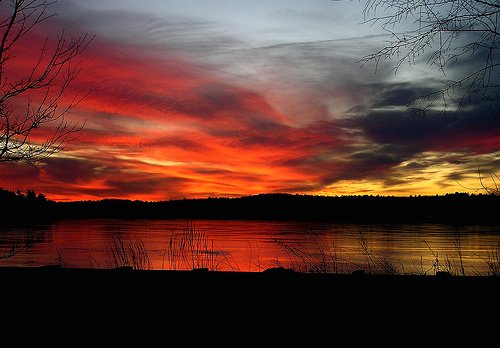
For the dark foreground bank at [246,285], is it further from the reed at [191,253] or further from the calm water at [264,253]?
the calm water at [264,253]

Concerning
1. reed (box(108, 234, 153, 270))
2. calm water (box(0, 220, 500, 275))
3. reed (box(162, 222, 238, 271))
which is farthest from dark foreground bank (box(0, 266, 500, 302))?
reed (box(108, 234, 153, 270))

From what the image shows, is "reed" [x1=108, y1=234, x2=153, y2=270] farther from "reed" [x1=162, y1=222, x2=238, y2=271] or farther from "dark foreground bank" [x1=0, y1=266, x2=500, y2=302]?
"dark foreground bank" [x1=0, y1=266, x2=500, y2=302]

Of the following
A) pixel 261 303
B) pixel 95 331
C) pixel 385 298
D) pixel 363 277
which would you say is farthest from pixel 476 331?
pixel 95 331

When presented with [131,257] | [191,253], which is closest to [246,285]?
[131,257]

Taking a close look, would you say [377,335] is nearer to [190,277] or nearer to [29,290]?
[190,277]

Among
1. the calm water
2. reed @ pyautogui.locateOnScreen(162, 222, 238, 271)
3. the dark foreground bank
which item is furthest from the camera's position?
the calm water

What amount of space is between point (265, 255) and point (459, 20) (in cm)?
3492

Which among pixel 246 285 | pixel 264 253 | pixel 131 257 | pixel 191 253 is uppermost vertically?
pixel 264 253

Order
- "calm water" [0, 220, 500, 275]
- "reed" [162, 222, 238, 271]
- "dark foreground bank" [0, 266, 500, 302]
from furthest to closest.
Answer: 1. "calm water" [0, 220, 500, 275]
2. "reed" [162, 222, 238, 271]
3. "dark foreground bank" [0, 266, 500, 302]

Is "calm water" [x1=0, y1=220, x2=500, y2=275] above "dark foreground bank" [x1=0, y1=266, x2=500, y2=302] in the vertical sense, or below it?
above

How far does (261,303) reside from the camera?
167 inches

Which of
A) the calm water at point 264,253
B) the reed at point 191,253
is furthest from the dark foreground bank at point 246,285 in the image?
the calm water at point 264,253

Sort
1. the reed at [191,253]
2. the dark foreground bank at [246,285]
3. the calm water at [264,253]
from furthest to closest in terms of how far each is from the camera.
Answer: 1. the calm water at [264,253]
2. the reed at [191,253]
3. the dark foreground bank at [246,285]

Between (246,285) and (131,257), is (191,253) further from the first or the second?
(246,285)
